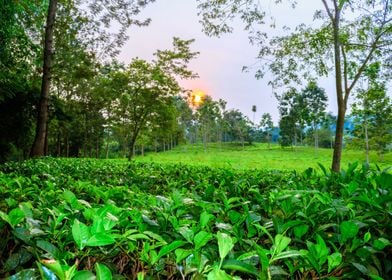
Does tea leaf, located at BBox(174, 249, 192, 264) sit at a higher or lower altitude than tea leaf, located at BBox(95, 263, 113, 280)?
lower

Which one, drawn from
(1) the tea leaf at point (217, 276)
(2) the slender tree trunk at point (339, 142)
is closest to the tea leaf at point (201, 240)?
(1) the tea leaf at point (217, 276)

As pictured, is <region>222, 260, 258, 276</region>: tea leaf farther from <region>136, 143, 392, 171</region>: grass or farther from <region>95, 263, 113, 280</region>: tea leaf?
<region>136, 143, 392, 171</region>: grass

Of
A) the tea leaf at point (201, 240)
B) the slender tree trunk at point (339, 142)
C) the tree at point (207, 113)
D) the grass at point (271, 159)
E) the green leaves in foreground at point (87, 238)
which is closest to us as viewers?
the green leaves in foreground at point (87, 238)

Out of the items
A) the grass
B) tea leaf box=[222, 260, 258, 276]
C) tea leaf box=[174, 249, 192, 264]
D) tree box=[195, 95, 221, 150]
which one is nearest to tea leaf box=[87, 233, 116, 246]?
tea leaf box=[174, 249, 192, 264]

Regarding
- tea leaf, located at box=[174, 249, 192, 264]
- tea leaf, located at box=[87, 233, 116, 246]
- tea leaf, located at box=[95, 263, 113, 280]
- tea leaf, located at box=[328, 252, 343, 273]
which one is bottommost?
tea leaf, located at box=[328, 252, 343, 273]

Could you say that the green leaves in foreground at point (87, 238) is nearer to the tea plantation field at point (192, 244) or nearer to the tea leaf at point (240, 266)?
the tea plantation field at point (192, 244)

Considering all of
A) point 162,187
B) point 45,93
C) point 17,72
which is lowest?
point 162,187

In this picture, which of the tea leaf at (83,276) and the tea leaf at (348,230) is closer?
the tea leaf at (83,276)

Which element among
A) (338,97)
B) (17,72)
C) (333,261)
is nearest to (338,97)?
(338,97)

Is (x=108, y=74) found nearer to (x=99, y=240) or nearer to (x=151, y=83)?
(x=151, y=83)

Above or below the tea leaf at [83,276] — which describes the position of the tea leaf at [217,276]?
above

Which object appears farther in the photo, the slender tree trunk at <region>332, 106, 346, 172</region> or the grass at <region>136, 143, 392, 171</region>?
the grass at <region>136, 143, 392, 171</region>

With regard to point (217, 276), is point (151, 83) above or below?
above

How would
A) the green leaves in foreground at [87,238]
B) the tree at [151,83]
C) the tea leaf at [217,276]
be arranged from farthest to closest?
1. the tree at [151,83]
2. the green leaves in foreground at [87,238]
3. the tea leaf at [217,276]
